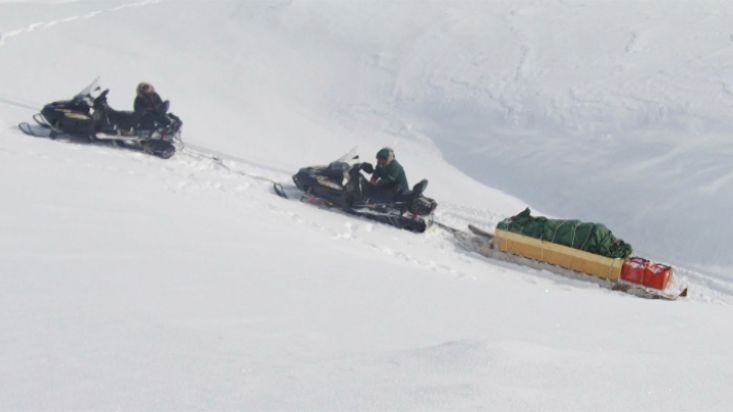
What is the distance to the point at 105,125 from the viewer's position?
1018 centimetres

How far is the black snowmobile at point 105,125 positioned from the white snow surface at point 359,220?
206 millimetres

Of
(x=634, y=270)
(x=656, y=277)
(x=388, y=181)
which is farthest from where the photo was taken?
(x=388, y=181)

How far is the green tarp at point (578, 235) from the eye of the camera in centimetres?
821

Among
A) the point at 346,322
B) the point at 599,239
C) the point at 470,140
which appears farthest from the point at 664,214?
the point at 346,322

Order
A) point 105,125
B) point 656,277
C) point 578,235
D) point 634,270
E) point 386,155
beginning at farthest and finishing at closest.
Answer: point 105,125, point 386,155, point 578,235, point 634,270, point 656,277

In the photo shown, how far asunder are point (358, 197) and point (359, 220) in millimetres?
297

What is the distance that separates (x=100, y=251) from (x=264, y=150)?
23.8ft

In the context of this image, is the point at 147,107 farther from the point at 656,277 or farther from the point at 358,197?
the point at 656,277

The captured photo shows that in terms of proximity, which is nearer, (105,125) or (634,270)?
(634,270)

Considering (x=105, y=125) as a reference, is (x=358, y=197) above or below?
below

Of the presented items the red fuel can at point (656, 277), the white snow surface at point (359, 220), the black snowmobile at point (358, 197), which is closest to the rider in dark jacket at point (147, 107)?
the white snow surface at point (359, 220)

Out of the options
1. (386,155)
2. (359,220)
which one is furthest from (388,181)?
(359,220)

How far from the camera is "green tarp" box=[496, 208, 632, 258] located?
8211 millimetres

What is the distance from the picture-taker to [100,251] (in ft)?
15.3
